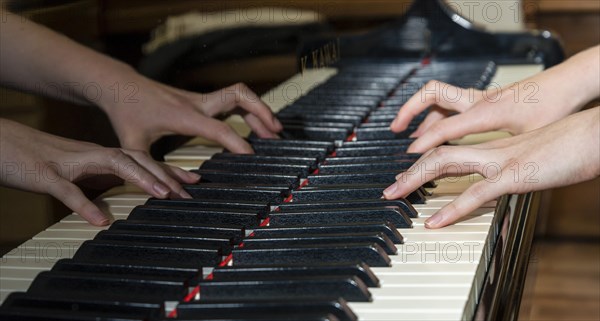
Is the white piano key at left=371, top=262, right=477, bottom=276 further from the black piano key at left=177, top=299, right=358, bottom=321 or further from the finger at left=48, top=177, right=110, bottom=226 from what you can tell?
the finger at left=48, top=177, right=110, bottom=226

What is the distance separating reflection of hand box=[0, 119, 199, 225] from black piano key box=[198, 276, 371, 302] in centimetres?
36

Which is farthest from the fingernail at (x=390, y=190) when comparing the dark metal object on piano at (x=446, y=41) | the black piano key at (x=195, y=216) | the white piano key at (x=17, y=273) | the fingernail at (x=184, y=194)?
the dark metal object on piano at (x=446, y=41)

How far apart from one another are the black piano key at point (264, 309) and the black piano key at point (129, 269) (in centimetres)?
11

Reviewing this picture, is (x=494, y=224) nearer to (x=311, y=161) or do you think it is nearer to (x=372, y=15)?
(x=311, y=161)

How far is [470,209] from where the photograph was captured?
4.85 feet

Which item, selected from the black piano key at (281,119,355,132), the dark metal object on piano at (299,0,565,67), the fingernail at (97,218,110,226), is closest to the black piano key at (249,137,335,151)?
the black piano key at (281,119,355,132)

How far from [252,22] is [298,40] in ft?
0.73

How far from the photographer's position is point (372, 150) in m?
1.82

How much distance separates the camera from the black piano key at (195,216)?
4.67ft

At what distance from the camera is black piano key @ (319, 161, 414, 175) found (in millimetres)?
1675

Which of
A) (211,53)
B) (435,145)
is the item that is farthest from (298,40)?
(435,145)

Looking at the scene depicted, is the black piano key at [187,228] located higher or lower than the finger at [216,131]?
lower

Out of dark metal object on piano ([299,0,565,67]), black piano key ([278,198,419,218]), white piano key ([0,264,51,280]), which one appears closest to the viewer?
white piano key ([0,264,51,280])

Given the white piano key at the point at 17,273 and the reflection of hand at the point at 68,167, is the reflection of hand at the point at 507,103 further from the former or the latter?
the white piano key at the point at 17,273
